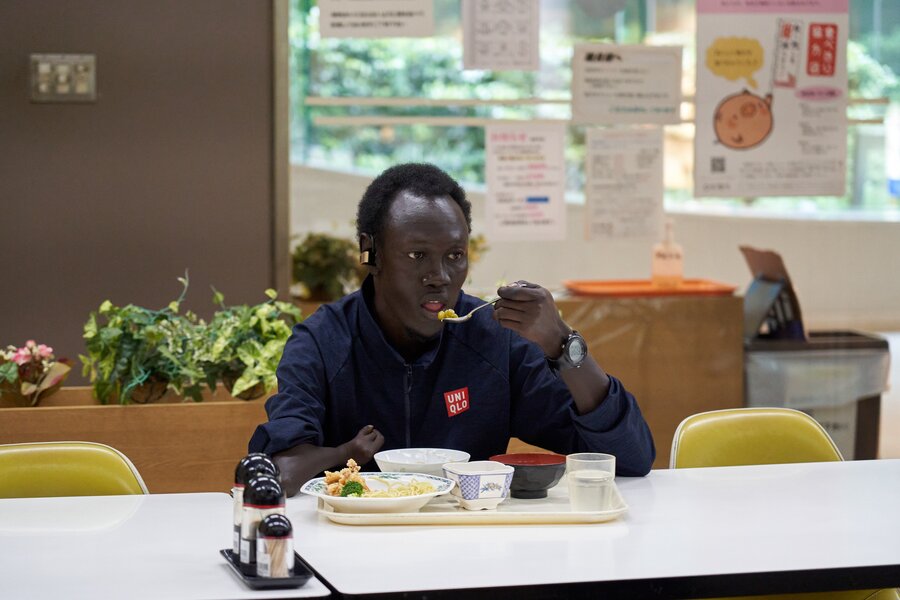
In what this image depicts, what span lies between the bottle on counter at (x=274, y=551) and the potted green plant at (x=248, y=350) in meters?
1.84

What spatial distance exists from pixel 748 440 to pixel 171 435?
1596 millimetres

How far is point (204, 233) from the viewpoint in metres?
4.29

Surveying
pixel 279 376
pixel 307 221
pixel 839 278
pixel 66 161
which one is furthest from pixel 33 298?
pixel 839 278

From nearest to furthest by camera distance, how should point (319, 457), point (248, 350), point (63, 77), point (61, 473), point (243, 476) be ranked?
point (243, 476), point (319, 457), point (61, 473), point (248, 350), point (63, 77)

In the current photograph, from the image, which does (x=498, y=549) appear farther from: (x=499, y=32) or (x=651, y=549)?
(x=499, y=32)

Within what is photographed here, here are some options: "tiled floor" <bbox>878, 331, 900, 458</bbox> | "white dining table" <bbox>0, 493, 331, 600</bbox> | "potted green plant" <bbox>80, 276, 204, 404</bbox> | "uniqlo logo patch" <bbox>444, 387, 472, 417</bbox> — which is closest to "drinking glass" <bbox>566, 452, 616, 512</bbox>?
"uniqlo logo patch" <bbox>444, 387, 472, 417</bbox>

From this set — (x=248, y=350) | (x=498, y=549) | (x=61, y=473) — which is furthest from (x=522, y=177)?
(x=498, y=549)

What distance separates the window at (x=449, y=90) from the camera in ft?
14.3

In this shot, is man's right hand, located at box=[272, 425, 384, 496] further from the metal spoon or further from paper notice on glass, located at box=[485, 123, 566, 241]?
paper notice on glass, located at box=[485, 123, 566, 241]

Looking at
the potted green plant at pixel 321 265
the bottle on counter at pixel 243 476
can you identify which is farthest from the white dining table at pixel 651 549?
the potted green plant at pixel 321 265

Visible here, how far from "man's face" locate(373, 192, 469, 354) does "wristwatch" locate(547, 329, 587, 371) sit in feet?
0.92

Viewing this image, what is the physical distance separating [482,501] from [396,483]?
0.53 feet

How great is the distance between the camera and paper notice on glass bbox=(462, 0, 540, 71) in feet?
14.3

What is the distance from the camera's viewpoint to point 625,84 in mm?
4473
